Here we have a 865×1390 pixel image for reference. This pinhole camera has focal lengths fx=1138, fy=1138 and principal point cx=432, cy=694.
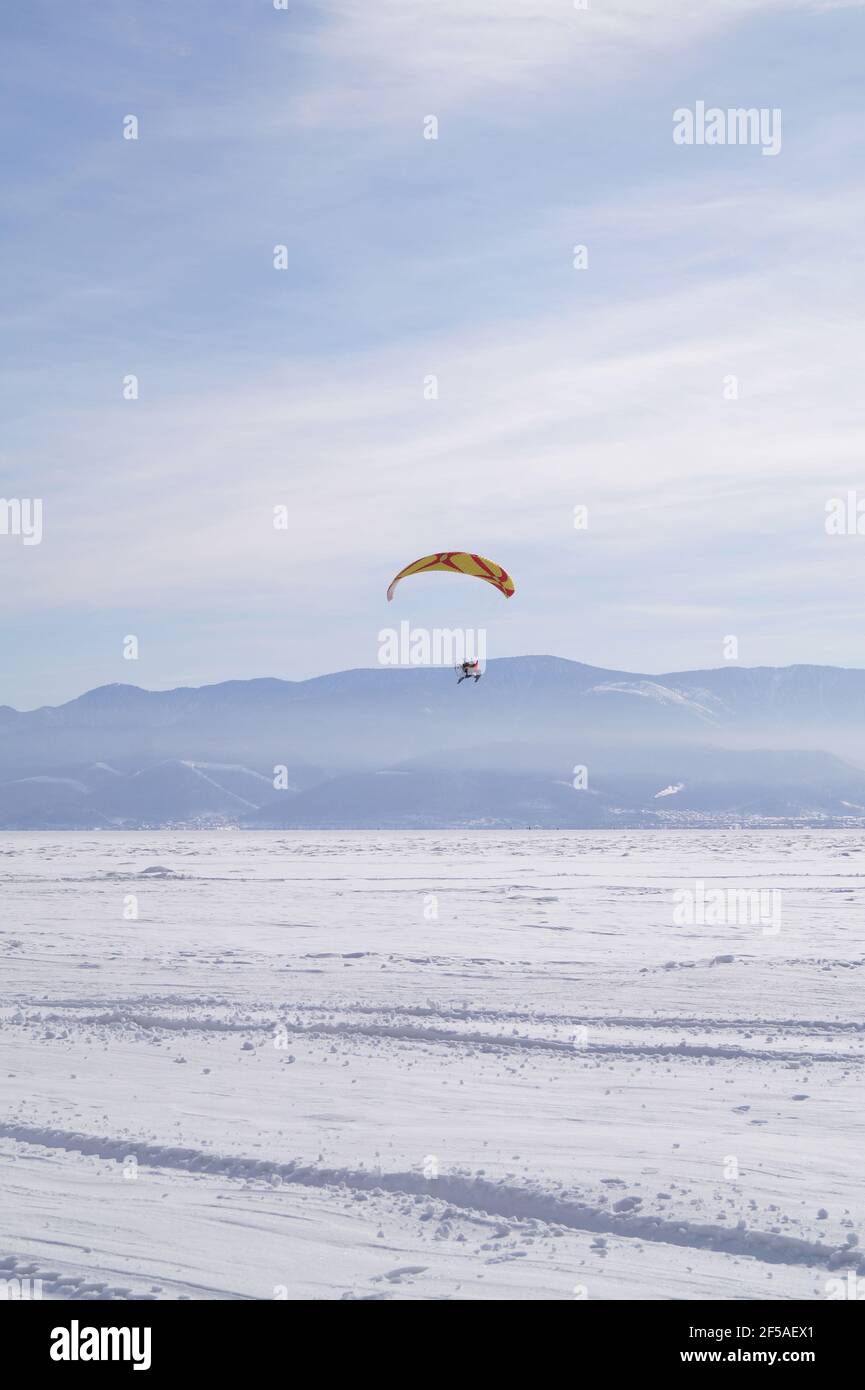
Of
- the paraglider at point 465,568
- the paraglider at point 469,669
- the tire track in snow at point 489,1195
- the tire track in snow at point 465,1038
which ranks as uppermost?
the paraglider at point 465,568

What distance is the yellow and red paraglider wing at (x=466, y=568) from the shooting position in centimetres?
3134

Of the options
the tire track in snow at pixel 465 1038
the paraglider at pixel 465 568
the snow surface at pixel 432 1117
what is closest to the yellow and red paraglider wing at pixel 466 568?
Answer: the paraglider at pixel 465 568

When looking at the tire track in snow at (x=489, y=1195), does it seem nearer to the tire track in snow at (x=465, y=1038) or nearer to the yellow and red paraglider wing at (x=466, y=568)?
the tire track in snow at (x=465, y=1038)

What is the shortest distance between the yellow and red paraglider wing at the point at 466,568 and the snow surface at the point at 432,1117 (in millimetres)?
10341

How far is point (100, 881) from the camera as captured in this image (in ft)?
156

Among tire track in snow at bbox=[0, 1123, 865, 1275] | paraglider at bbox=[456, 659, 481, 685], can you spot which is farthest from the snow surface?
paraglider at bbox=[456, 659, 481, 685]

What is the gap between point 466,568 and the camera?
31.5 meters

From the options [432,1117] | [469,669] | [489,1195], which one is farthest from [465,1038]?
[469,669]

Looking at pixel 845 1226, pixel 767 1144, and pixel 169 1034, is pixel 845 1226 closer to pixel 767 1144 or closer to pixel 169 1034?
pixel 767 1144

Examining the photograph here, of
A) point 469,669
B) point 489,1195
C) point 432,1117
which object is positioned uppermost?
point 469,669

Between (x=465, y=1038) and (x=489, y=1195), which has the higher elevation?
(x=465, y=1038)

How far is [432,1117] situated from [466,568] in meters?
21.6

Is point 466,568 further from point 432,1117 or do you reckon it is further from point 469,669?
point 432,1117
